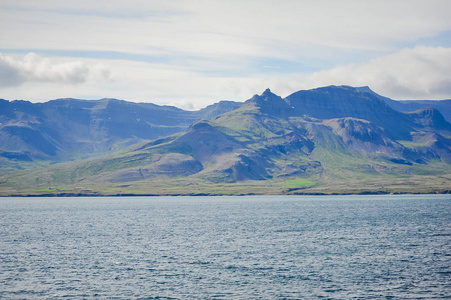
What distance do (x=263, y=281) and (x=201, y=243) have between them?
143 feet

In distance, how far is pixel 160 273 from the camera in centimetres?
8331

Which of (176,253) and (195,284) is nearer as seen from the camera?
(195,284)

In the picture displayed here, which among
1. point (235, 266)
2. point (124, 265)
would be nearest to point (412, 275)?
point (235, 266)

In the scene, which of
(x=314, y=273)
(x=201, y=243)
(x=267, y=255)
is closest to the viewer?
(x=314, y=273)

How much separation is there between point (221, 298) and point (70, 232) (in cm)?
9116

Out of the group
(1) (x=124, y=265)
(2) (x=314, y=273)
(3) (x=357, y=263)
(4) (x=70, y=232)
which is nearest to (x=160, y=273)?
(1) (x=124, y=265)

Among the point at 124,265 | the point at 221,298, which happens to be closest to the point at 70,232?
the point at 124,265

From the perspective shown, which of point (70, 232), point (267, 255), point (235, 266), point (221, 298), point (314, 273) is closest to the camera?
point (221, 298)

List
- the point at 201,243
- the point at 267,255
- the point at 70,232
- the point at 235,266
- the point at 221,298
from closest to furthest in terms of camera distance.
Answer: the point at 221,298
the point at 235,266
the point at 267,255
the point at 201,243
the point at 70,232

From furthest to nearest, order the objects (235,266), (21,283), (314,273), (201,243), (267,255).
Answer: (201,243)
(267,255)
(235,266)
(314,273)
(21,283)

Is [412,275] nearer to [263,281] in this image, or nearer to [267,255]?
[263,281]

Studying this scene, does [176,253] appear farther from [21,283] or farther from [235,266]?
[21,283]

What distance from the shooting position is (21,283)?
7481 centimetres

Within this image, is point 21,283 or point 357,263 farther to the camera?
point 357,263
